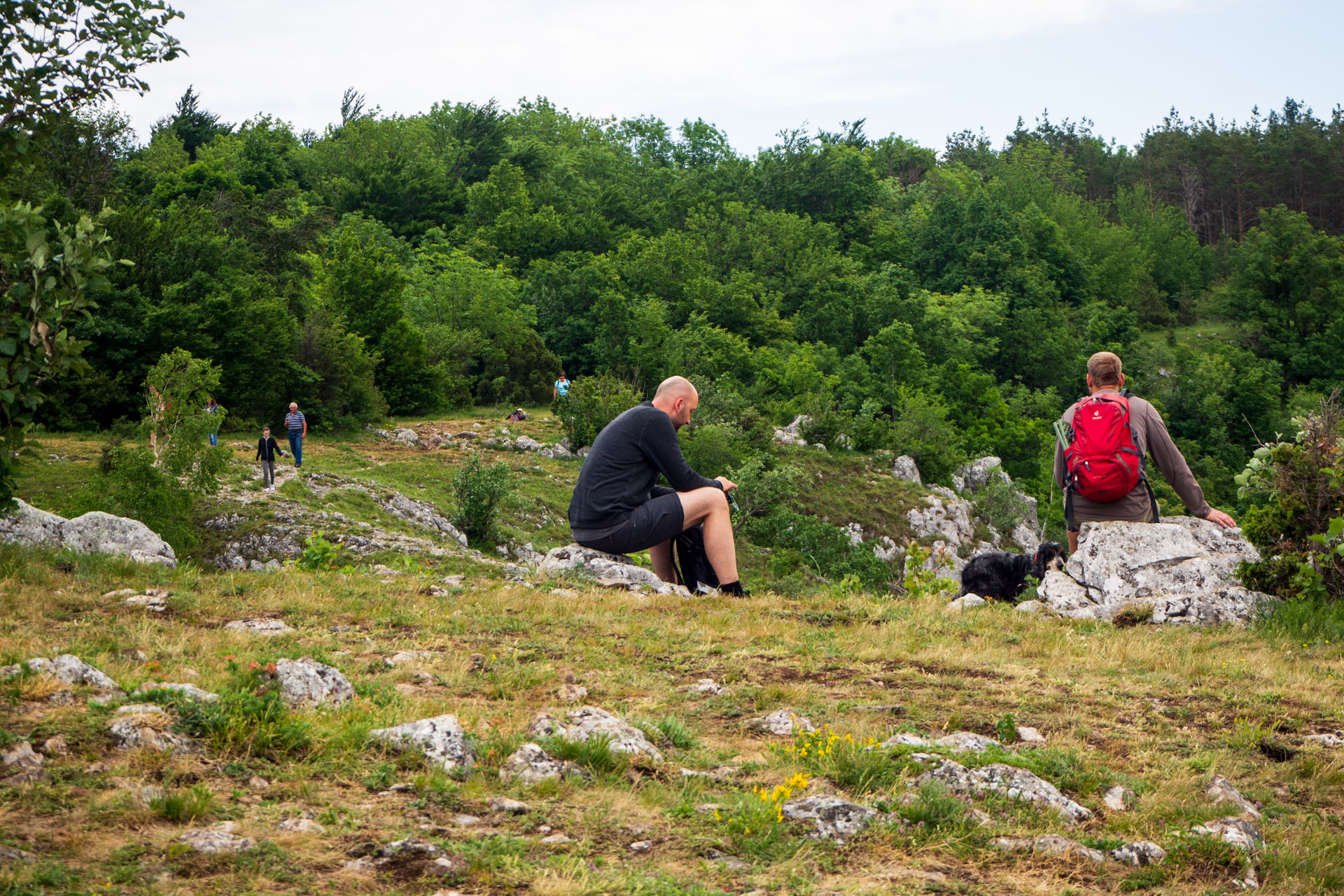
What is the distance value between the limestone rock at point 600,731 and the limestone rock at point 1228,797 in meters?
2.40

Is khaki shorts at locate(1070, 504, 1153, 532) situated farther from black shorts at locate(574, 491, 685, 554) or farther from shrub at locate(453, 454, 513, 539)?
shrub at locate(453, 454, 513, 539)

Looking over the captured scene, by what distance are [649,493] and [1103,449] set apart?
385 centimetres

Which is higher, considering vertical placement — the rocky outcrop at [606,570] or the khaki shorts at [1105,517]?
the khaki shorts at [1105,517]

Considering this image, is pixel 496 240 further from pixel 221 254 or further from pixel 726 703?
pixel 726 703

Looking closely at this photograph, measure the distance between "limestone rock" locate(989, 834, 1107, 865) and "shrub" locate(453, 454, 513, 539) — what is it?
945 inches

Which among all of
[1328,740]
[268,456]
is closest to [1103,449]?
[1328,740]

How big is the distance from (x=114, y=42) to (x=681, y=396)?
4851 mm

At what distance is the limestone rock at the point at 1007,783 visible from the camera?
437 centimetres

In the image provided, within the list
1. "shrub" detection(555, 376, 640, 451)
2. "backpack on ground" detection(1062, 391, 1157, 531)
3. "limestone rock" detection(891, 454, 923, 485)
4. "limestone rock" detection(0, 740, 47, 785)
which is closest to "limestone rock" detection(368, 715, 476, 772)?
"limestone rock" detection(0, 740, 47, 785)

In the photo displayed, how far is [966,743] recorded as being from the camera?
5.03 meters

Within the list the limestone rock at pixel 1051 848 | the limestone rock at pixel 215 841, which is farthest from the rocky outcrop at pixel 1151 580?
the limestone rock at pixel 215 841

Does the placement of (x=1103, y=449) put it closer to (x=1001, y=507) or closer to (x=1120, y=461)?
(x=1120, y=461)

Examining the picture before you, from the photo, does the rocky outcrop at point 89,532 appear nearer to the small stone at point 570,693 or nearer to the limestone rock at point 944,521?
the small stone at point 570,693

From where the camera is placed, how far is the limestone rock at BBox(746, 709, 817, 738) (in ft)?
17.2
